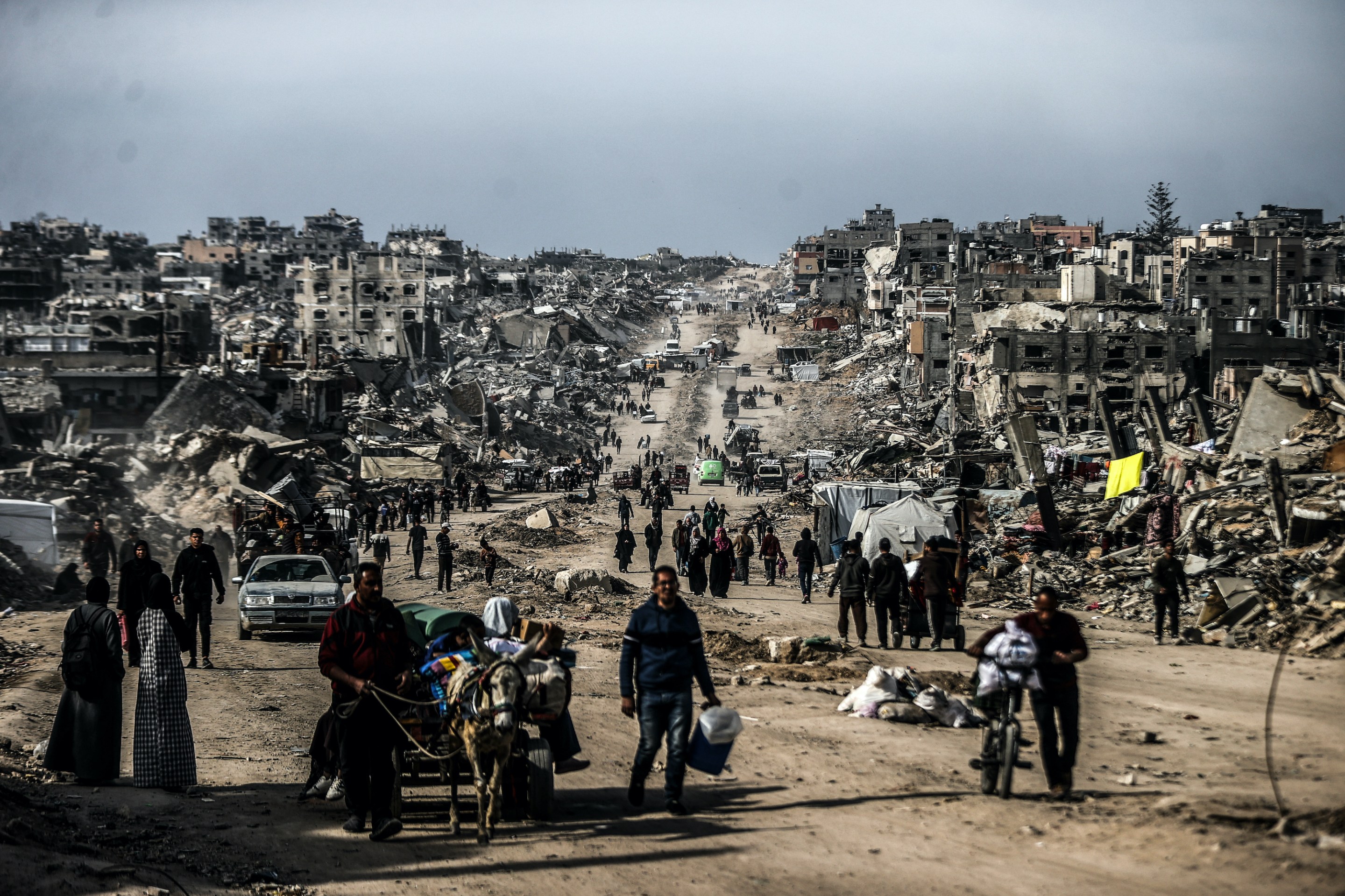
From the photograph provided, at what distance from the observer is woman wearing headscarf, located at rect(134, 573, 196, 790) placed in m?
8.48

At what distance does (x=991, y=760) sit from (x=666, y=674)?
212 cm

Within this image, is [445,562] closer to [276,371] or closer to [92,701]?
[92,701]

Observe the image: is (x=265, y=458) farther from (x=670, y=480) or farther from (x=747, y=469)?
(x=747, y=469)

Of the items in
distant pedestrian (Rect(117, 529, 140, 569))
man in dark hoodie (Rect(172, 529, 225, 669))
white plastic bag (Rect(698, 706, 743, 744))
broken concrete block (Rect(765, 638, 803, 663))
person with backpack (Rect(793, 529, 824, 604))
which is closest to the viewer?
white plastic bag (Rect(698, 706, 743, 744))

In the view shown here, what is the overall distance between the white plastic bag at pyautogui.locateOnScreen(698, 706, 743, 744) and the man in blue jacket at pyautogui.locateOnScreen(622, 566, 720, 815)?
0.31 ft

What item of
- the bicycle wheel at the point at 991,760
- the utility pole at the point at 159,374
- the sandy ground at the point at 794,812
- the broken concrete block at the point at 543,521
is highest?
the utility pole at the point at 159,374

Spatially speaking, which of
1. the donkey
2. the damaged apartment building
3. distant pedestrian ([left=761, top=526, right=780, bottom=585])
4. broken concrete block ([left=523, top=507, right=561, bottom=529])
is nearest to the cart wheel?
the donkey

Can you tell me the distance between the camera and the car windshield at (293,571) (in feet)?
56.2

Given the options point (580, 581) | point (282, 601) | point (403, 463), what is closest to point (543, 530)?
point (580, 581)

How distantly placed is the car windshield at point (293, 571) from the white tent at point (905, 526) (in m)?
10.3

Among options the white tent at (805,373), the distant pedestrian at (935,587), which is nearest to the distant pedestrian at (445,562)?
the distant pedestrian at (935,587)

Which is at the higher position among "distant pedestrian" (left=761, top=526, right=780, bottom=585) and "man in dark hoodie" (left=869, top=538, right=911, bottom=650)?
"man in dark hoodie" (left=869, top=538, right=911, bottom=650)

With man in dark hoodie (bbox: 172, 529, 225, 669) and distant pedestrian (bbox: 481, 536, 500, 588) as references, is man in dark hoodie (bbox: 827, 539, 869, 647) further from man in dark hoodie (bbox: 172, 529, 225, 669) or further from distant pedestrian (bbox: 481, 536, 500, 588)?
distant pedestrian (bbox: 481, 536, 500, 588)

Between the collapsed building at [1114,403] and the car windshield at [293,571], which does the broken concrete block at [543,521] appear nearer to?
the collapsed building at [1114,403]
